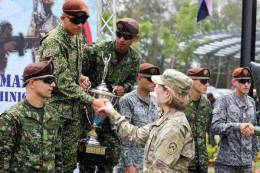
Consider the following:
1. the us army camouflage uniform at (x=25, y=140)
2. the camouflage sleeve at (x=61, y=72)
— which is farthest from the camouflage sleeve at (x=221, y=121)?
the us army camouflage uniform at (x=25, y=140)

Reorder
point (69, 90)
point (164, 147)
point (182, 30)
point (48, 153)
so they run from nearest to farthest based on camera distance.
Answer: point (164, 147), point (48, 153), point (69, 90), point (182, 30)

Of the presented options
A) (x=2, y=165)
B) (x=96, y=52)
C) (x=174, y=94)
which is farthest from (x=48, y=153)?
(x=96, y=52)

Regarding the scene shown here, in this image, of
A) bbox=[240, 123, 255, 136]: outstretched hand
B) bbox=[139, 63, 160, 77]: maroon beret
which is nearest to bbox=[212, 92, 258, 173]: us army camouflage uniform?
bbox=[240, 123, 255, 136]: outstretched hand

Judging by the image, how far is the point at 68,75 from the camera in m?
5.10

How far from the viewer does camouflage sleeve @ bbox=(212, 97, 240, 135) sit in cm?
648

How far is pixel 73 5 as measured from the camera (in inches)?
200

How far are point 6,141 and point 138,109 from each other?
7.05 ft

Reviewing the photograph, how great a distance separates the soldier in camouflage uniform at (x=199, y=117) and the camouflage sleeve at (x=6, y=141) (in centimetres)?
224

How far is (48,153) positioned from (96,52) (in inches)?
60.2

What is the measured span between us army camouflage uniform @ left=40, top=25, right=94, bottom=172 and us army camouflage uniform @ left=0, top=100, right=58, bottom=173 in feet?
1.04

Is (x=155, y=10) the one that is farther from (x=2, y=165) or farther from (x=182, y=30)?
(x=2, y=165)

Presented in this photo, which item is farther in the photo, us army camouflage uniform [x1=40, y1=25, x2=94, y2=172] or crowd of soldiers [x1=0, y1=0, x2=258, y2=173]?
us army camouflage uniform [x1=40, y1=25, x2=94, y2=172]

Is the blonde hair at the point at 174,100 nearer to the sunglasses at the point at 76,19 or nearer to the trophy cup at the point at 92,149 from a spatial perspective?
the trophy cup at the point at 92,149

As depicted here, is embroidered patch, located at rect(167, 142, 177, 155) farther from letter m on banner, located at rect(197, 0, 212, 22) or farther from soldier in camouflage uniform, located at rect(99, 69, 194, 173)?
letter m on banner, located at rect(197, 0, 212, 22)
